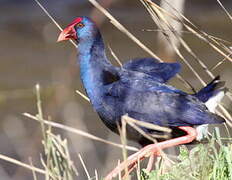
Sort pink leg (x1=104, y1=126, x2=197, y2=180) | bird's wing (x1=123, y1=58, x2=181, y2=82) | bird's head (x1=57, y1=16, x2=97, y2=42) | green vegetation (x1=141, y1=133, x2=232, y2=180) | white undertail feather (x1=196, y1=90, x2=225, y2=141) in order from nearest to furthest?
1. green vegetation (x1=141, y1=133, x2=232, y2=180)
2. pink leg (x1=104, y1=126, x2=197, y2=180)
3. white undertail feather (x1=196, y1=90, x2=225, y2=141)
4. bird's wing (x1=123, y1=58, x2=181, y2=82)
5. bird's head (x1=57, y1=16, x2=97, y2=42)

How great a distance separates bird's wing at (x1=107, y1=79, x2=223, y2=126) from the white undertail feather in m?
0.05

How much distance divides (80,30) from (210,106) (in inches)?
37.3

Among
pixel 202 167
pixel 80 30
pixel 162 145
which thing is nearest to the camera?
pixel 202 167

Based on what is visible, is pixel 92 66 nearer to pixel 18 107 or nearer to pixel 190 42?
pixel 18 107

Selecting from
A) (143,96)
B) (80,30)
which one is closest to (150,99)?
(143,96)

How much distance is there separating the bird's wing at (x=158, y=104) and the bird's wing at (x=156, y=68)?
3.5 inches

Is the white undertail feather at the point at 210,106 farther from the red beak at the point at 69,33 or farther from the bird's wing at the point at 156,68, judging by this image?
the red beak at the point at 69,33

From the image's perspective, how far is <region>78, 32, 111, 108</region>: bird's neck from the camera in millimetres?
4531

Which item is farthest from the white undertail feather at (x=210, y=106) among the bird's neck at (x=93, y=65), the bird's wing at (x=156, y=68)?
the bird's neck at (x=93, y=65)

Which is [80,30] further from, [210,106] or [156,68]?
[210,106]

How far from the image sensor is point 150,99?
440cm

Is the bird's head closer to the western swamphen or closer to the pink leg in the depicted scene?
the western swamphen

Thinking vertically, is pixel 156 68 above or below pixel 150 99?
above

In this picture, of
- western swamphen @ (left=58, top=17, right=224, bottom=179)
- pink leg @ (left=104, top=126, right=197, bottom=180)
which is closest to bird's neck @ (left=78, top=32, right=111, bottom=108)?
western swamphen @ (left=58, top=17, right=224, bottom=179)
